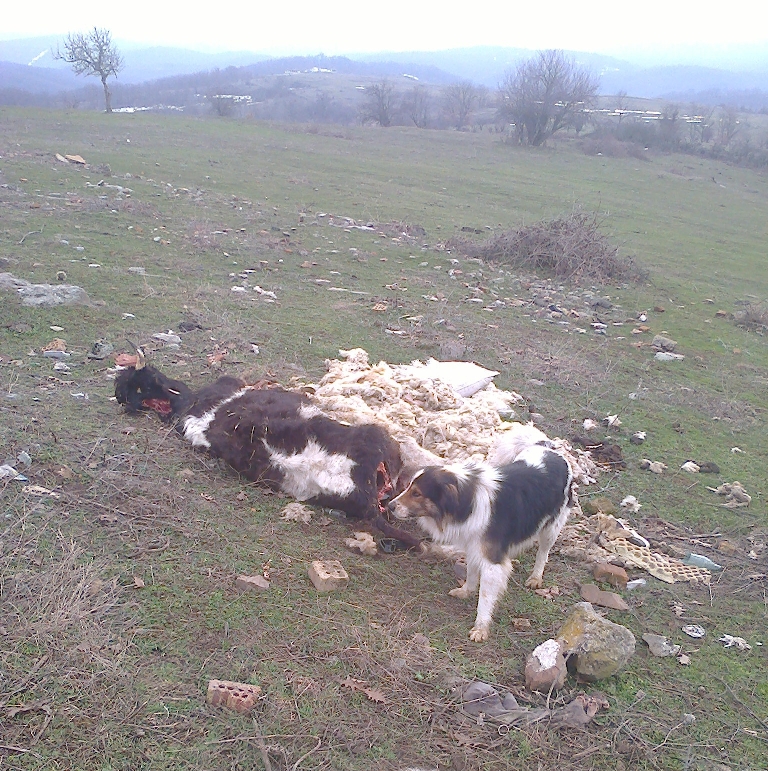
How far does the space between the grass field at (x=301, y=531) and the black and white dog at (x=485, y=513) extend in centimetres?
21

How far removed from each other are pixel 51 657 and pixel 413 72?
6926 inches

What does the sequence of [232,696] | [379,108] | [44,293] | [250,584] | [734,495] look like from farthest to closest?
[379,108], [44,293], [734,495], [250,584], [232,696]

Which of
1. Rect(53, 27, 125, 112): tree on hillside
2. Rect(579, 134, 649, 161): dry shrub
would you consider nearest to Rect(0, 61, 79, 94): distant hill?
Rect(53, 27, 125, 112): tree on hillside

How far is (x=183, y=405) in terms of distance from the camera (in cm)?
520

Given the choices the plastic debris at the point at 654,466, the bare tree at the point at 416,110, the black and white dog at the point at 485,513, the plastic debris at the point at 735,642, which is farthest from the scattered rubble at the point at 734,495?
the bare tree at the point at 416,110

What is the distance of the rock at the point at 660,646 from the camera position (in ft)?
11.7

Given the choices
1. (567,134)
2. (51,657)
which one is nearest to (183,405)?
(51,657)

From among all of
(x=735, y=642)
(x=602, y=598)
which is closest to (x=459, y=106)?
(x=602, y=598)

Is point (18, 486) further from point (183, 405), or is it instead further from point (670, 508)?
point (670, 508)

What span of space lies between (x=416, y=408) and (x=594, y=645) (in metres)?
2.73

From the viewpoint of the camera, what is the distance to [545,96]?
40.3m

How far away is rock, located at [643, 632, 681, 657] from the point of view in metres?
3.56

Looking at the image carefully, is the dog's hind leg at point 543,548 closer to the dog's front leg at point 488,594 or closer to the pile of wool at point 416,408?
the dog's front leg at point 488,594

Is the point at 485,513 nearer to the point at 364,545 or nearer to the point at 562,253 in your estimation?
the point at 364,545
